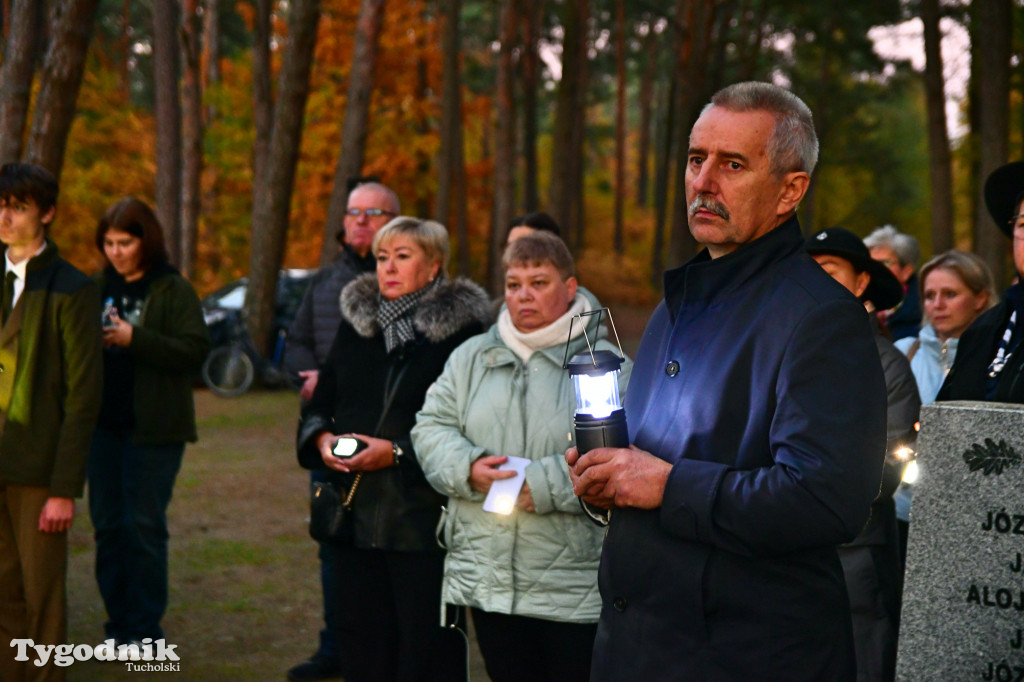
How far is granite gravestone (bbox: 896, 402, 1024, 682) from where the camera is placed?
3.27 meters

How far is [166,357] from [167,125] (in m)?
16.8

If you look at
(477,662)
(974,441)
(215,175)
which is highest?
(215,175)

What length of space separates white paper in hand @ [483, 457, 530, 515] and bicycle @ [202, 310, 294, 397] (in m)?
14.0

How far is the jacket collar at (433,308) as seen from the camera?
16.0 feet

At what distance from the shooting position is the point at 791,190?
2.62 meters

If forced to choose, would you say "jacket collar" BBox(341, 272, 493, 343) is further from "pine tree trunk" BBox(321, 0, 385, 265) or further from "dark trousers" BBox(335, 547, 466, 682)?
"pine tree trunk" BBox(321, 0, 385, 265)

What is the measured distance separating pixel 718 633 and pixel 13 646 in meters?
3.63

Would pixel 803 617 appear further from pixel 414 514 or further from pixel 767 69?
pixel 767 69

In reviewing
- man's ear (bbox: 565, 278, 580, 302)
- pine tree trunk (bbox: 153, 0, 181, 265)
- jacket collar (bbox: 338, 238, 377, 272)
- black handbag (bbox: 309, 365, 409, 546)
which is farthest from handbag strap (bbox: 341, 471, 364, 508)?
pine tree trunk (bbox: 153, 0, 181, 265)

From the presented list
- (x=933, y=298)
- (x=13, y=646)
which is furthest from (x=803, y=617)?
(x=13, y=646)

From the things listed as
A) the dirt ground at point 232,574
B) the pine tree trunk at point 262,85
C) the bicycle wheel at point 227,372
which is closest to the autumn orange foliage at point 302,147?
the pine tree trunk at point 262,85

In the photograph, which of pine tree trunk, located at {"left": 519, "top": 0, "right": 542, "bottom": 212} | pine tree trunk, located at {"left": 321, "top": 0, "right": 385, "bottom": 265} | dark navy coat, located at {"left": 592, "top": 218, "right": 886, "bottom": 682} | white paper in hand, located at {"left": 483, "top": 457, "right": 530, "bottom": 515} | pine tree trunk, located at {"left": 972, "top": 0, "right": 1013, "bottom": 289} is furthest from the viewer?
pine tree trunk, located at {"left": 519, "top": 0, "right": 542, "bottom": 212}

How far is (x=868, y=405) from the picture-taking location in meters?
2.41

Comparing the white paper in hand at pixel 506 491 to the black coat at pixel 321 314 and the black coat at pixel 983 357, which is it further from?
the black coat at pixel 321 314
